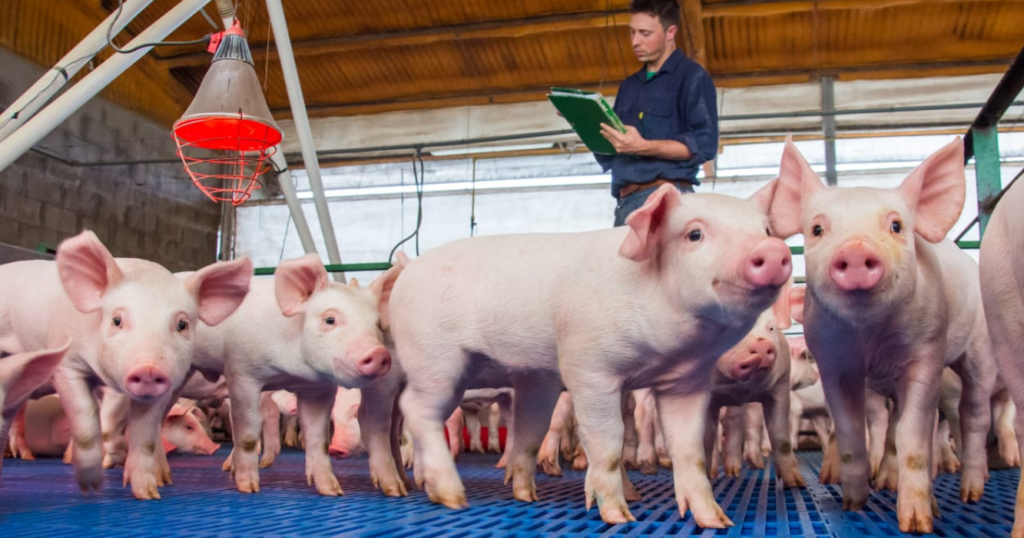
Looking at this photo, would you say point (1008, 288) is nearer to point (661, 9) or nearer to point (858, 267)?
point (858, 267)

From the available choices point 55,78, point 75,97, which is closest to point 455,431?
point 75,97

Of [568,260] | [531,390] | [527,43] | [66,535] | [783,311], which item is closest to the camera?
[66,535]

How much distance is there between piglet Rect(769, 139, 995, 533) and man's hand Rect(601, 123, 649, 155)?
1.03m

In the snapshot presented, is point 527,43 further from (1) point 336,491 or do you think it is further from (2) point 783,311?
(1) point 336,491

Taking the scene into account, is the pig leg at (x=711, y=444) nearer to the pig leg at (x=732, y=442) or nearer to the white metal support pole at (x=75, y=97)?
the pig leg at (x=732, y=442)

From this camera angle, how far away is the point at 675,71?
4262 mm

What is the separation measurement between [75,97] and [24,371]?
3.36m

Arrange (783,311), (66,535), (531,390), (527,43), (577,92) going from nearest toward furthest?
(66,535)
(531,390)
(577,92)
(783,311)
(527,43)

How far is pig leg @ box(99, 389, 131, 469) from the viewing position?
183 inches

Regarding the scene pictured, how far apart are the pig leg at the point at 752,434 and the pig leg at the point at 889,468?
1.41 meters

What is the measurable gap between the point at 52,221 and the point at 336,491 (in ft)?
25.6

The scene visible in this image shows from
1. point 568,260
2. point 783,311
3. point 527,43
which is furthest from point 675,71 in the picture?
point 527,43

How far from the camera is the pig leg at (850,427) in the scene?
9.32 feet

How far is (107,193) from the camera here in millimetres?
10781
